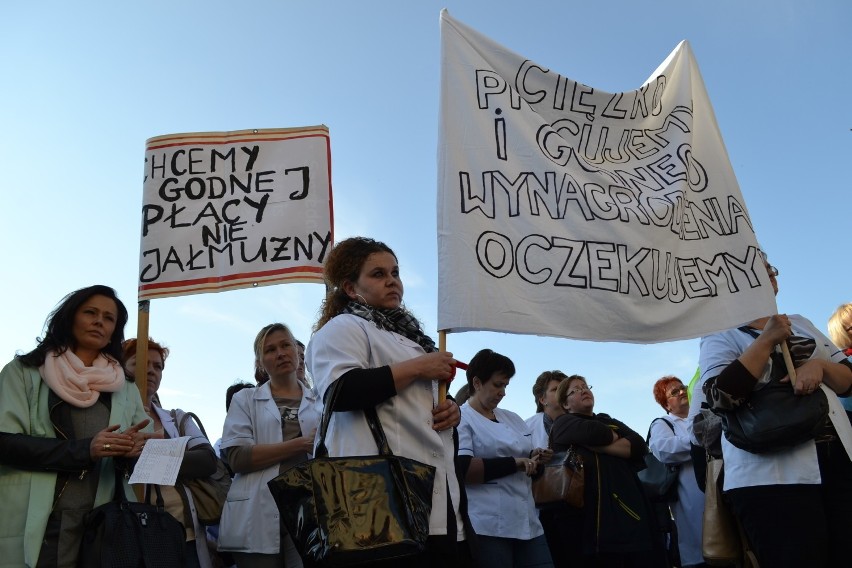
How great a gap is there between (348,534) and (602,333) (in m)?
2.05

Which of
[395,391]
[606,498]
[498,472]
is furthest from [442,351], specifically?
[606,498]

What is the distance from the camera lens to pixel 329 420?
11.5ft

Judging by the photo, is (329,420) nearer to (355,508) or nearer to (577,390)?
(355,508)

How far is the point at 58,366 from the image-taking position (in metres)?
4.28

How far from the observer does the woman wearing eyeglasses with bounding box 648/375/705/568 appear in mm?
7340

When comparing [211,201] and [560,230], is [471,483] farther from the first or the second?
[211,201]

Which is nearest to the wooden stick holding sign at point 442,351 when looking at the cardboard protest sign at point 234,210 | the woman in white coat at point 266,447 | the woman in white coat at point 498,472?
the woman in white coat at point 266,447

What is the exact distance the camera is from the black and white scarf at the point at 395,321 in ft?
12.4

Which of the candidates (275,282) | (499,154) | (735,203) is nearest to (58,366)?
(275,282)

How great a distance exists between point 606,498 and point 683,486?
178 centimetres

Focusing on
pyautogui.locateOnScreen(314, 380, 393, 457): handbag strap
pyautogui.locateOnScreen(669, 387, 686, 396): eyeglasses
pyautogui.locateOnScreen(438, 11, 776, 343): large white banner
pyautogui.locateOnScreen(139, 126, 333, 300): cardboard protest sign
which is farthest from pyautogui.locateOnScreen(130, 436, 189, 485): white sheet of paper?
pyautogui.locateOnScreen(669, 387, 686, 396): eyeglasses

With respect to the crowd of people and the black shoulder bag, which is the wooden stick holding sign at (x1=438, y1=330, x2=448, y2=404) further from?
the black shoulder bag

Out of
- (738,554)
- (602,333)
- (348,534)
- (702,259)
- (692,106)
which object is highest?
(692,106)

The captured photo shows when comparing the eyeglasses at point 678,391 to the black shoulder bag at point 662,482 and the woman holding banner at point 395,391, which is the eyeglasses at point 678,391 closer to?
the black shoulder bag at point 662,482
